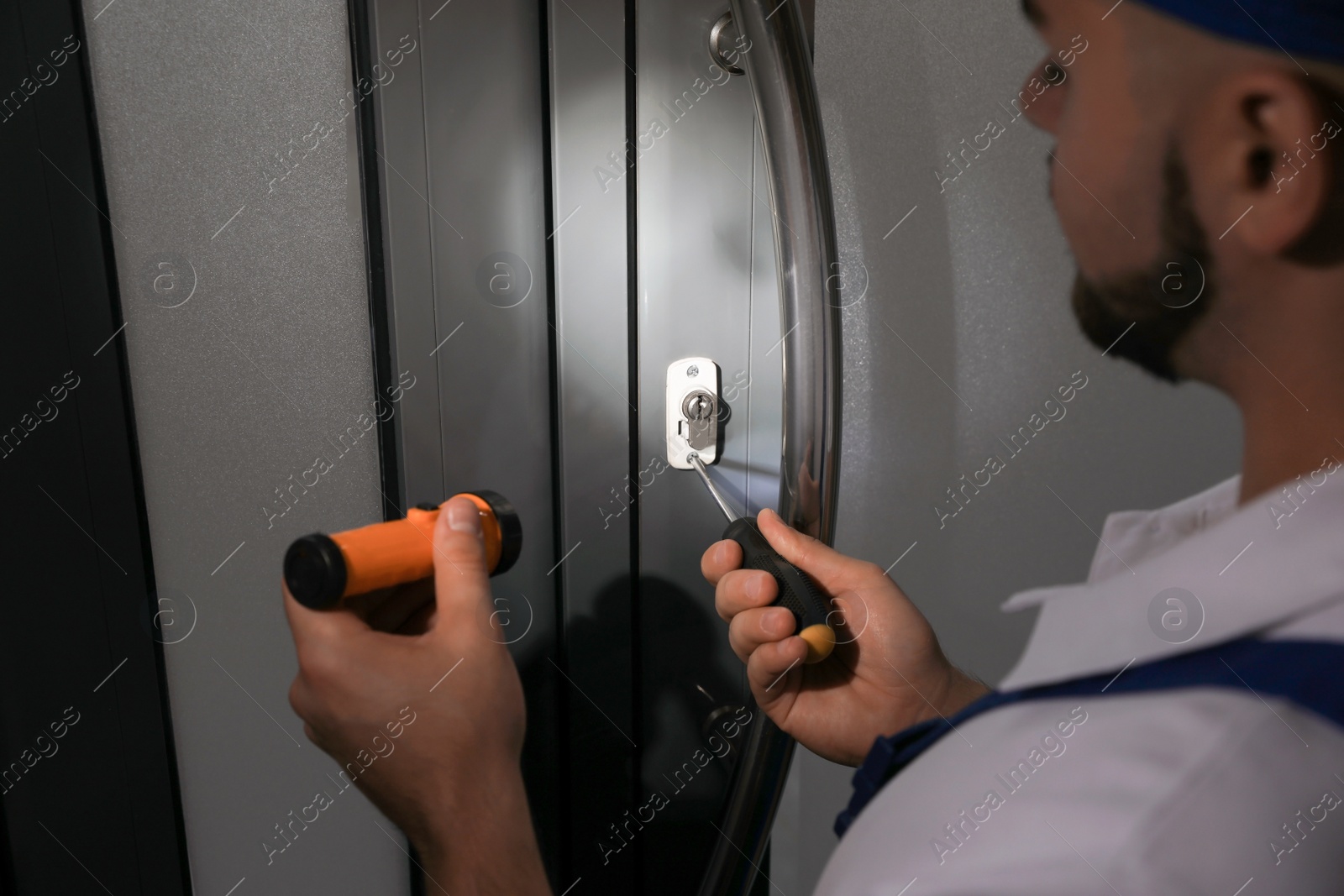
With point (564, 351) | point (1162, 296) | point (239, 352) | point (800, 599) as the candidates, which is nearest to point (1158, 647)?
point (800, 599)

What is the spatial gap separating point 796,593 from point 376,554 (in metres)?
0.28

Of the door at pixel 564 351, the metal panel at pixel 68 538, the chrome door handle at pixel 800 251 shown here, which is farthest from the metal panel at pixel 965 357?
the metal panel at pixel 68 538

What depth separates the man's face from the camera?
1.46 feet

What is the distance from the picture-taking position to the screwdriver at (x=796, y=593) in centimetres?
52

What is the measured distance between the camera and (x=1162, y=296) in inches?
22.5

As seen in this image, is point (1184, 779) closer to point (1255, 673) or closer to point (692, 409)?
point (1255, 673)

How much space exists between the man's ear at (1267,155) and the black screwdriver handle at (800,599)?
32 cm

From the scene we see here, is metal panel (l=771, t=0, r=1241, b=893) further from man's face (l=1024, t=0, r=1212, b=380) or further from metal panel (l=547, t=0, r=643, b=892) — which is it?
metal panel (l=547, t=0, r=643, b=892)

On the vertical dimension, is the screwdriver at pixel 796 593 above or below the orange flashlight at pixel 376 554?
below

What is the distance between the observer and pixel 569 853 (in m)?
0.71

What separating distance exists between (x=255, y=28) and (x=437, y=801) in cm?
53

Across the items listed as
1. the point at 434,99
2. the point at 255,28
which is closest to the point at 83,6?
the point at 255,28

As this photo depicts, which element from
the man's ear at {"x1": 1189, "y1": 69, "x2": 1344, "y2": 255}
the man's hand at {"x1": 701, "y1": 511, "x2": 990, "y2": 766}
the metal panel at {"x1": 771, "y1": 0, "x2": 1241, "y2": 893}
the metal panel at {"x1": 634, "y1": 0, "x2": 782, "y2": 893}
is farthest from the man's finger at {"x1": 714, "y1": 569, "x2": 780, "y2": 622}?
the man's ear at {"x1": 1189, "y1": 69, "x2": 1344, "y2": 255}

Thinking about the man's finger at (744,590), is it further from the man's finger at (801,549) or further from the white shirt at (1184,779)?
the white shirt at (1184,779)
